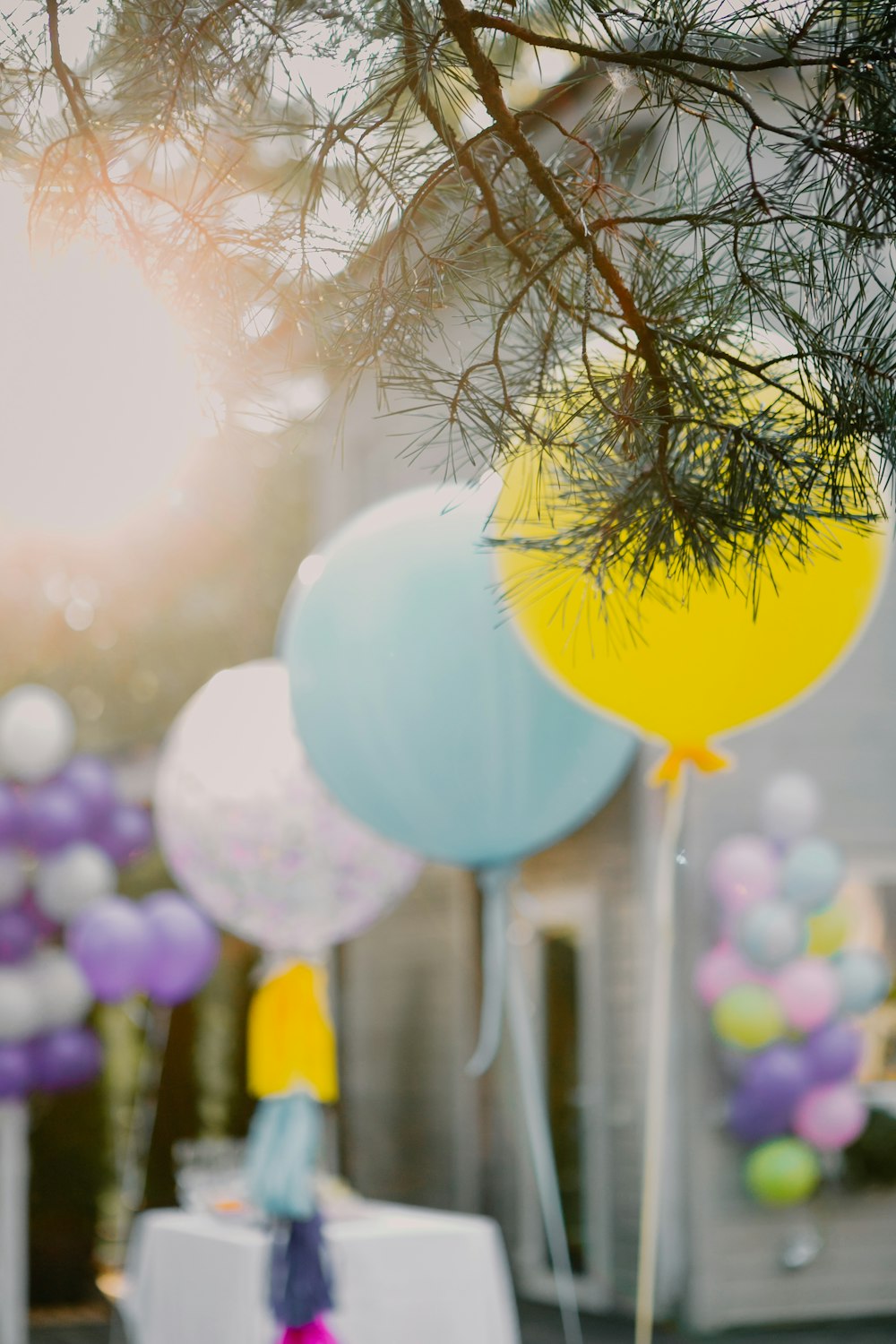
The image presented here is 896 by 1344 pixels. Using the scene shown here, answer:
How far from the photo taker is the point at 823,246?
1.38 m

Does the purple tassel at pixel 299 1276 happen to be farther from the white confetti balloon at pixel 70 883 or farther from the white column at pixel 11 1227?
the white column at pixel 11 1227

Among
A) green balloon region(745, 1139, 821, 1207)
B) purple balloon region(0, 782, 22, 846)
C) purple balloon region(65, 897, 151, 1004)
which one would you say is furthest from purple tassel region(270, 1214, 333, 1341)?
green balloon region(745, 1139, 821, 1207)

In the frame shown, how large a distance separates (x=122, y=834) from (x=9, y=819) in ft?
1.56

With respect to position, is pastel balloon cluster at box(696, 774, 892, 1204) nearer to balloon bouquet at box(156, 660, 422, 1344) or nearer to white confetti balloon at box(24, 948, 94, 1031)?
balloon bouquet at box(156, 660, 422, 1344)

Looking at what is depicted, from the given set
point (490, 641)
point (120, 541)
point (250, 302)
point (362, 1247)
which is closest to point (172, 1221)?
point (362, 1247)

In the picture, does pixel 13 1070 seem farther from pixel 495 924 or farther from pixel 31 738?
pixel 495 924

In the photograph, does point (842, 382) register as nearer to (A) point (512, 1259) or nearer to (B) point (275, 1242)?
(B) point (275, 1242)

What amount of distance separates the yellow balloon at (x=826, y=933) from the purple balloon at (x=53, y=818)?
2.87 metres

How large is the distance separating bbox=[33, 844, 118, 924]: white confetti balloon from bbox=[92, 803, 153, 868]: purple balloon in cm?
13

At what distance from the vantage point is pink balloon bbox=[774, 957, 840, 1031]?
545cm

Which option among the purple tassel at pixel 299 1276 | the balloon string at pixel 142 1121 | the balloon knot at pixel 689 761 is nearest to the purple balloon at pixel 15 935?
the purple tassel at pixel 299 1276

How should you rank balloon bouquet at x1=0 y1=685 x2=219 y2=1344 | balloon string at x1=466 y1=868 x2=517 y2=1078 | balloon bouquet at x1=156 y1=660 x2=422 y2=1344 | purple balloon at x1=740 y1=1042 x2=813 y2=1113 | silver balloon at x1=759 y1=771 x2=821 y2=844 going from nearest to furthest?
1. balloon string at x1=466 y1=868 x2=517 y2=1078
2. balloon bouquet at x1=156 y1=660 x2=422 y2=1344
3. balloon bouquet at x1=0 y1=685 x2=219 y2=1344
4. purple balloon at x1=740 y1=1042 x2=813 y2=1113
5. silver balloon at x1=759 y1=771 x2=821 y2=844

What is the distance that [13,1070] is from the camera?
5543mm

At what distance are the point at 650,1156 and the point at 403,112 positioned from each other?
262 cm
